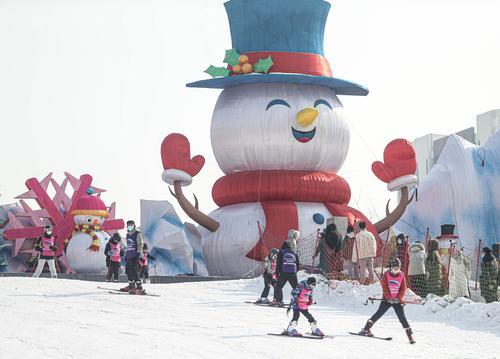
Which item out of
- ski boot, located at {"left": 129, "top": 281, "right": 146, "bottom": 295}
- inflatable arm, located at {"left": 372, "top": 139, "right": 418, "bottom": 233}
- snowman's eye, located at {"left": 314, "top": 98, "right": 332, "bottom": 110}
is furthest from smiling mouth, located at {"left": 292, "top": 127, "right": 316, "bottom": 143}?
ski boot, located at {"left": 129, "top": 281, "right": 146, "bottom": 295}

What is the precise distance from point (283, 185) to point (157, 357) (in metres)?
18.6

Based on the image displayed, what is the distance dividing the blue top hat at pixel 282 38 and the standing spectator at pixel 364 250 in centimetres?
930

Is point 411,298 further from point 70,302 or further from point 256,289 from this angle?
point 70,302

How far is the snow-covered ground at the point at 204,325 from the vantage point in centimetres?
1191

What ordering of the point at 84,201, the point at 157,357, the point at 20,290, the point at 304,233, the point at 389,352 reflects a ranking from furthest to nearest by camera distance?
the point at 84,201, the point at 304,233, the point at 20,290, the point at 389,352, the point at 157,357

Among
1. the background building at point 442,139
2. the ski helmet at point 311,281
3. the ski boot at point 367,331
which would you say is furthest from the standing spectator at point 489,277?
the background building at point 442,139

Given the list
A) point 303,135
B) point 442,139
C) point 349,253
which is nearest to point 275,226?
point 303,135

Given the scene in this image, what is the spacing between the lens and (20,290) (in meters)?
18.6

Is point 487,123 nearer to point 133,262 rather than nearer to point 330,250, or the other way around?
point 330,250

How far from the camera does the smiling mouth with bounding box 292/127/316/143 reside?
96.8 ft

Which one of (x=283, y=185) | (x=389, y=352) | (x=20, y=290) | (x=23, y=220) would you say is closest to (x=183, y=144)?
(x=283, y=185)

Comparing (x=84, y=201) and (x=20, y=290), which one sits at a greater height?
(x=84, y=201)

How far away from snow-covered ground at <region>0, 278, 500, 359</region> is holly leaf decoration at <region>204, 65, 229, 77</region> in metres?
10.5

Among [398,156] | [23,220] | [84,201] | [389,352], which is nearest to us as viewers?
[389,352]
